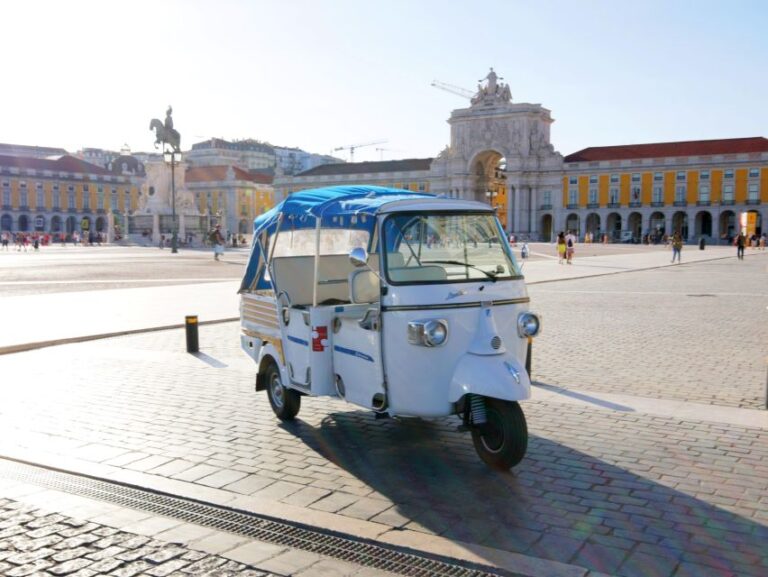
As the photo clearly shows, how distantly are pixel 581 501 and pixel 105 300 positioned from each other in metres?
14.8

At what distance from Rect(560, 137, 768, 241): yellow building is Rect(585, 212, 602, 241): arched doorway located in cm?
13

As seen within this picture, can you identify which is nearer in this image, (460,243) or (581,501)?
(581,501)

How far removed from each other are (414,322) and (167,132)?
2228 inches

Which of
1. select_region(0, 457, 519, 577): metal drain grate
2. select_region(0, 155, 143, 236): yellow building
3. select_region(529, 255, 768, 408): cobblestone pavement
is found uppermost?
select_region(0, 155, 143, 236): yellow building

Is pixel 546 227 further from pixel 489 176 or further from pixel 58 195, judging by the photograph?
pixel 58 195

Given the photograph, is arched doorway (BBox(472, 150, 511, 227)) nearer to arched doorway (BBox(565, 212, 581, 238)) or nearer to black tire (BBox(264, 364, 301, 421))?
arched doorway (BBox(565, 212, 581, 238))

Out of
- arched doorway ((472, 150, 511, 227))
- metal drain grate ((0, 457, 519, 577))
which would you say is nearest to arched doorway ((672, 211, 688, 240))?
arched doorway ((472, 150, 511, 227))

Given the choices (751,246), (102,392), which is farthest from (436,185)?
(102,392)

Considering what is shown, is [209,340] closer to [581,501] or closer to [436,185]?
[581,501]

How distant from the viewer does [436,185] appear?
10600 centimetres

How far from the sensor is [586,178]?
9725cm

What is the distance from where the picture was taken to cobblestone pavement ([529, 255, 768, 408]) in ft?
27.6

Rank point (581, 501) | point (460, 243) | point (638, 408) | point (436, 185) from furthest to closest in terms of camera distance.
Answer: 1. point (436, 185)
2. point (638, 408)
3. point (460, 243)
4. point (581, 501)

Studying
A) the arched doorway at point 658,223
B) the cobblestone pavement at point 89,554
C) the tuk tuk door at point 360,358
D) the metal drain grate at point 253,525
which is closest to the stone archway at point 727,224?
the arched doorway at point 658,223
